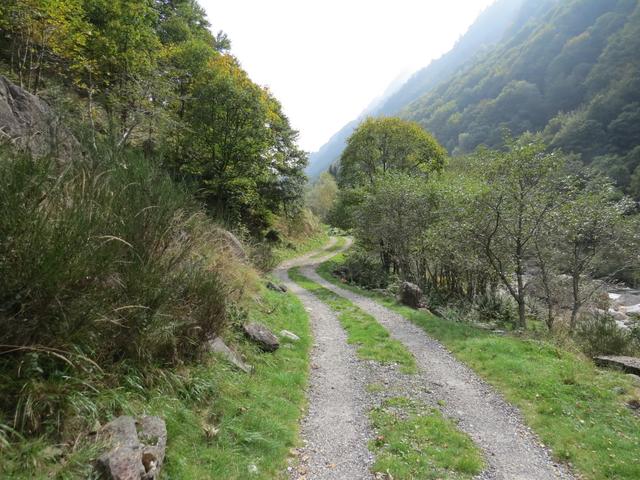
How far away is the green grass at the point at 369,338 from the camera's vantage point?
8141 millimetres

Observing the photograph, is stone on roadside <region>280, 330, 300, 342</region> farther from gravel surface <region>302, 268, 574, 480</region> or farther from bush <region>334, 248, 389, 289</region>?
bush <region>334, 248, 389, 289</region>

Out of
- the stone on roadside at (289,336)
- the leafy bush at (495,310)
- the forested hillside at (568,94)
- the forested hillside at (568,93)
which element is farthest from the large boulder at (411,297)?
the forested hillside at (568,93)

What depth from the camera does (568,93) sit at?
82750mm

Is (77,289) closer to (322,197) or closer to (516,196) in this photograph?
(516,196)

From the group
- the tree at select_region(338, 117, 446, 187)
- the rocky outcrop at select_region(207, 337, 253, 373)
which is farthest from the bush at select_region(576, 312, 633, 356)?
the tree at select_region(338, 117, 446, 187)

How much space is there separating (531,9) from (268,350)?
741 feet

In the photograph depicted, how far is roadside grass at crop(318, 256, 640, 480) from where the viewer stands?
4.62 metres

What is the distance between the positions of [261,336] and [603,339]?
1026cm

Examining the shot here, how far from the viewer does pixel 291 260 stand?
28344mm

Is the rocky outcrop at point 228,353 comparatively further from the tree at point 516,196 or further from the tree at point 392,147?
the tree at point 392,147

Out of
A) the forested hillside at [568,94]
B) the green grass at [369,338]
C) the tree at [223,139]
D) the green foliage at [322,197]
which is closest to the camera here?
the green grass at [369,338]

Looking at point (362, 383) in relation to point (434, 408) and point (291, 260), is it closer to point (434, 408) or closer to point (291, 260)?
point (434, 408)

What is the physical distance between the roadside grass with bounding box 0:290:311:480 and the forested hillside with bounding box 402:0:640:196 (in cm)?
5422

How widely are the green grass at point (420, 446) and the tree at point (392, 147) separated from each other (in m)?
20.8
